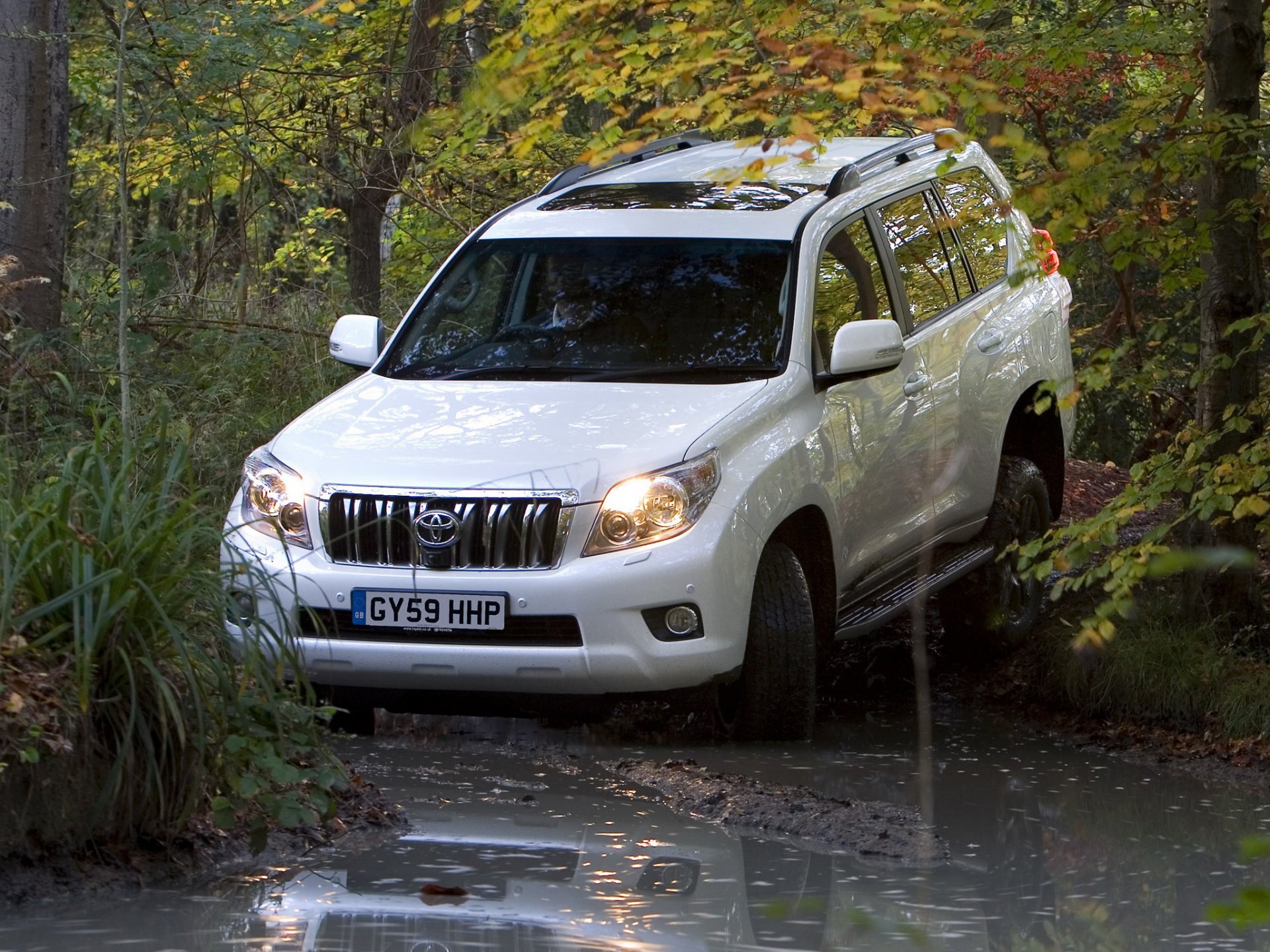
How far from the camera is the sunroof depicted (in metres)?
6.91

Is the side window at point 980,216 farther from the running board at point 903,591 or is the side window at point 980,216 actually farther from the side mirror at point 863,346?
the side mirror at point 863,346

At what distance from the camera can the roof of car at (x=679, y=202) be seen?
6.75m

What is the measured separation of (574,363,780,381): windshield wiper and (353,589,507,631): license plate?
1.13 metres

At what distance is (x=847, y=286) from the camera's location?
Result: 22.2ft

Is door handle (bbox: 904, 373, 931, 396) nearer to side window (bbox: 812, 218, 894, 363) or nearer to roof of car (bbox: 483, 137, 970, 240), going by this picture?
side window (bbox: 812, 218, 894, 363)

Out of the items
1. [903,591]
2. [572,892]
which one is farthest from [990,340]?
[572,892]

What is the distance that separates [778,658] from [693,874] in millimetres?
1573

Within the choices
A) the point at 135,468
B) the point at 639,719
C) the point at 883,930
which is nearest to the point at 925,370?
the point at 639,719

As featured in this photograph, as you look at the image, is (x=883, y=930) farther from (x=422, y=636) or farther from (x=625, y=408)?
Answer: (x=625, y=408)

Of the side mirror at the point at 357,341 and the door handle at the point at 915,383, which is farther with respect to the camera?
the door handle at the point at 915,383

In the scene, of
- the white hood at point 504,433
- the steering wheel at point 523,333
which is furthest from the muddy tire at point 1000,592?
the steering wheel at point 523,333

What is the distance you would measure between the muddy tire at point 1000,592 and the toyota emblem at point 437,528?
3104 millimetres

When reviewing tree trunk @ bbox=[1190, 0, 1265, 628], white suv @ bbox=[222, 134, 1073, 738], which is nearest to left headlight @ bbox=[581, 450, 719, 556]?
white suv @ bbox=[222, 134, 1073, 738]

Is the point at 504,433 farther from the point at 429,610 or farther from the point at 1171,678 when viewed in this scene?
the point at 1171,678
